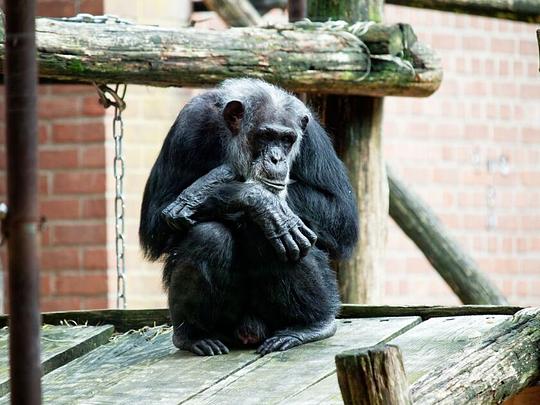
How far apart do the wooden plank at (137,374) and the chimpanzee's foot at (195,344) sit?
0.10 feet

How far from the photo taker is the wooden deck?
366 centimetres

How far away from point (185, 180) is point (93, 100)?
3233mm

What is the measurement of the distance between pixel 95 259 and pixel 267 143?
3400 millimetres

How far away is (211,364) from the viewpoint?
4.11 m

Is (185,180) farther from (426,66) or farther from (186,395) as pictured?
(426,66)

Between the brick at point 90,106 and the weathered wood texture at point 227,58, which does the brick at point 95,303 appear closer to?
the brick at point 90,106

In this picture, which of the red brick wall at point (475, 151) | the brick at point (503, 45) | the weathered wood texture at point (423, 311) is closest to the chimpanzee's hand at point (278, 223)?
Result: the weathered wood texture at point (423, 311)

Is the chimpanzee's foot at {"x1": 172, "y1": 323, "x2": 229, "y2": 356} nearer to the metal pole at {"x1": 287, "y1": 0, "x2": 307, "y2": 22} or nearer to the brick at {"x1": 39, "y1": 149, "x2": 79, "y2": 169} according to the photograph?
the metal pole at {"x1": 287, "y1": 0, "x2": 307, "y2": 22}

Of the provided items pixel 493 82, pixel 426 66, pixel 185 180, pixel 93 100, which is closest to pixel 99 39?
pixel 185 180

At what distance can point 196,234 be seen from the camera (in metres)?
4.21

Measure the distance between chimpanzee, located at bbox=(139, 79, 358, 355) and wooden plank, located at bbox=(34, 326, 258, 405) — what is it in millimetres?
126

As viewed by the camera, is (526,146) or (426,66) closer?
(426,66)

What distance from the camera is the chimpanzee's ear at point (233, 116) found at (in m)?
4.53

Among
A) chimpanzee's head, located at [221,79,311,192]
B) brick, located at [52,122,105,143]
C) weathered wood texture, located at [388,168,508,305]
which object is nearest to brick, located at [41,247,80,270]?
brick, located at [52,122,105,143]
